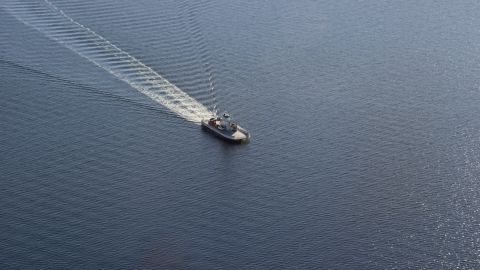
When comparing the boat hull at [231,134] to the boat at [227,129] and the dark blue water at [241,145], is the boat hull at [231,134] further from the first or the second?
the dark blue water at [241,145]

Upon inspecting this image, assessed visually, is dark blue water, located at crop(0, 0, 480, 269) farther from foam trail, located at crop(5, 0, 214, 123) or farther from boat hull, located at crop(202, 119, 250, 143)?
boat hull, located at crop(202, 119, 250, 143)

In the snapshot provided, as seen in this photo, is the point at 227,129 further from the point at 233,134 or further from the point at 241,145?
the point at 241,145

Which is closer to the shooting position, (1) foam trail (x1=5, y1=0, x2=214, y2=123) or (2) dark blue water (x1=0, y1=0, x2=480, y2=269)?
(2) dark blue water (x1=0, y1=0, x2=480, y2=269)

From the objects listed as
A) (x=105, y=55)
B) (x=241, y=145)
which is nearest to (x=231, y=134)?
(x=241, y=145)

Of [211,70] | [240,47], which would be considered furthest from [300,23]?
[211,70]

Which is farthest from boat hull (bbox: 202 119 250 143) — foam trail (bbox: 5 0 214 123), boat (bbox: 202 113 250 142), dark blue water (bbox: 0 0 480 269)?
foam trail (bbox: 5 0 214 123)

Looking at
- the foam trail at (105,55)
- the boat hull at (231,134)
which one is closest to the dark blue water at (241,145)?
the foam trail at (105,55)
